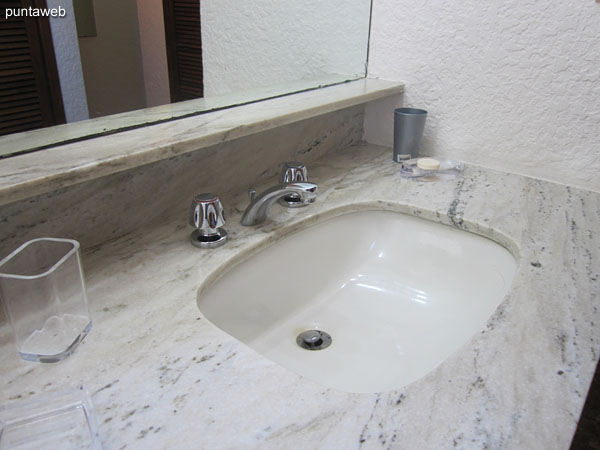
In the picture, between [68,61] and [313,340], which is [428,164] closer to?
[313,340]

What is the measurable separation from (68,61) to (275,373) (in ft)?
1.79

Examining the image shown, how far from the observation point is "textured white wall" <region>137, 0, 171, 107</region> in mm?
852

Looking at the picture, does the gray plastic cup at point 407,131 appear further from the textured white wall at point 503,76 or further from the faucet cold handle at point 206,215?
the faucet cold handle at point 206,215

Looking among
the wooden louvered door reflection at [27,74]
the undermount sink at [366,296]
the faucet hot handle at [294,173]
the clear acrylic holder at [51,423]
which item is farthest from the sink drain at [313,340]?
the wooden louvered door reflection at [27,74]

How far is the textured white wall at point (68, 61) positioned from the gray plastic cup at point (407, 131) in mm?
737

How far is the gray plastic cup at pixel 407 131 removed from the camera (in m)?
1.24

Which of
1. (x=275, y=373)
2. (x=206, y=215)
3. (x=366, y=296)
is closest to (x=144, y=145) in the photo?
(x=206, y=215)

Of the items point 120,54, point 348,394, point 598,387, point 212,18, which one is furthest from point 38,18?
point 598,387

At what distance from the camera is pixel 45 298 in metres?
0.65

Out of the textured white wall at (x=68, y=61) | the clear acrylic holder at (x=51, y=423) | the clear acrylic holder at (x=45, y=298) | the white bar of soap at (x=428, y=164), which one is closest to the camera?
the clear acrylic holder at (x=51, y=423)

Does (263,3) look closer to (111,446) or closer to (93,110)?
(93,110)

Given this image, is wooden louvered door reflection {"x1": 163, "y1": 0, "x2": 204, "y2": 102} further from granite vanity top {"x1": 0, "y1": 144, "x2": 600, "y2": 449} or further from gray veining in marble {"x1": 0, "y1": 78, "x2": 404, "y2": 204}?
granite vanity top {"x1": 0, "y1": 144, "x2": 600, "y2": 449}

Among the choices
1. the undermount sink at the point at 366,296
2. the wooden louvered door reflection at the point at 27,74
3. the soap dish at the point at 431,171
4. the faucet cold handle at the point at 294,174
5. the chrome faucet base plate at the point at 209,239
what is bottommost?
the undermount sink at the point at 366,296

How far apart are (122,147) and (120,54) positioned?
0.54ft
